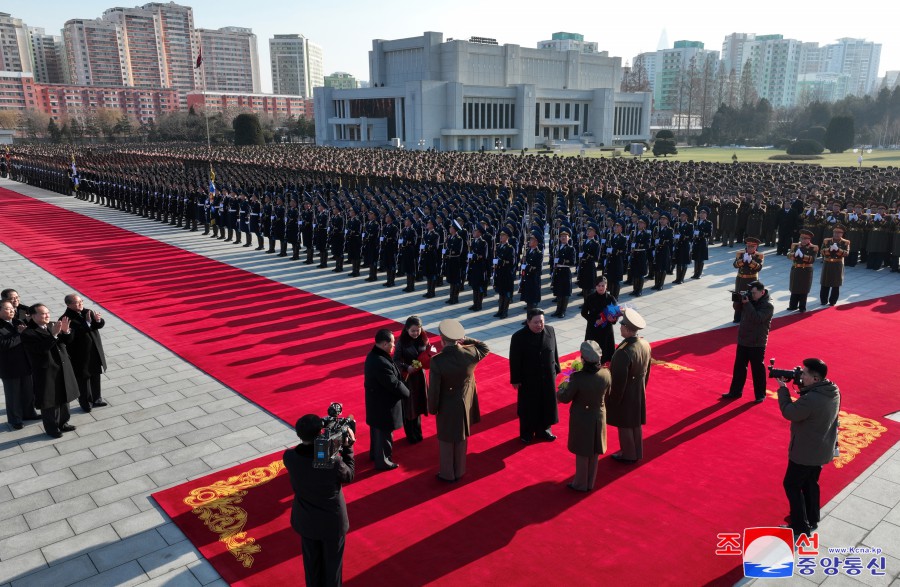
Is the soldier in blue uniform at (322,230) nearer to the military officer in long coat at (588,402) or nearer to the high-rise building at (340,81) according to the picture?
the military officer in long coat at (588,402)

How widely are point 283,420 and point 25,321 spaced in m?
2.94

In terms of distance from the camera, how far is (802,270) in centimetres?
1125

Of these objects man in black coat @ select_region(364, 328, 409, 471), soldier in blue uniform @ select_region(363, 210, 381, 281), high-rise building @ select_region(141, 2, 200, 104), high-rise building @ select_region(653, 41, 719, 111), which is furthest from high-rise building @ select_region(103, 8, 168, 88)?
man in black coat @ select_region(364, 328, 409, 471)

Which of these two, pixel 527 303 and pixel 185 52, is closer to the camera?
pixel 527 303

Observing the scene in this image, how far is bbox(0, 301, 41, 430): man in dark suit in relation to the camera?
21.8 ft

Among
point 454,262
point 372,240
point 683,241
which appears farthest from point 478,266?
point 683,241

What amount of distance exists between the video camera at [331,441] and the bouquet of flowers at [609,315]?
4.33 meters

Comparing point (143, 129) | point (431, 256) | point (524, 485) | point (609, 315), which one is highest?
point (143, 129)

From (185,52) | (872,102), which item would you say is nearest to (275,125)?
(185,52)

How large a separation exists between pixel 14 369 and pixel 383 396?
4144 mm

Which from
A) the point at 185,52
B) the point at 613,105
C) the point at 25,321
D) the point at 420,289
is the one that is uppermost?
the point at 185,52

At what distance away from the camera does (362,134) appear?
72.8 meters

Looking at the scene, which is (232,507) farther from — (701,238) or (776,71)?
(776,71)

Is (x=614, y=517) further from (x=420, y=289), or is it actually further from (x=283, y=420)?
(x=420, y=289)
